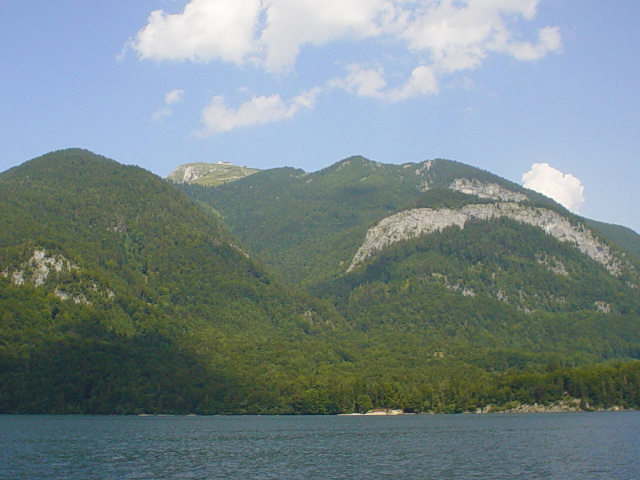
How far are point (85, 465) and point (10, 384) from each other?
10898 cm

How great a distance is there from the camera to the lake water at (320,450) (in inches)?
3273

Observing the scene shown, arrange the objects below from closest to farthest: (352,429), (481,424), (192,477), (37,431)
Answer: (192,477) → (37,431) → (352,429) → (481,424)

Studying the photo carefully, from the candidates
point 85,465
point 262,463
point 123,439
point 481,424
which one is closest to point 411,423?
point 481,424

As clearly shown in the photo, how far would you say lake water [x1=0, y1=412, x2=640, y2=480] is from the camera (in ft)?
273

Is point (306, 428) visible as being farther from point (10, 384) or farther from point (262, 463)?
point (10, 384)

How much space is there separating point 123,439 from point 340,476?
168ft

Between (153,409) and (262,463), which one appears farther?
(153,409)

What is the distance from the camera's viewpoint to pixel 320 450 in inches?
4205

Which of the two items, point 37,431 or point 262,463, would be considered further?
point 37,431

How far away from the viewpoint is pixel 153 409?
7657 inches

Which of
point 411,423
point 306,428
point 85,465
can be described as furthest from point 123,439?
point 411,423

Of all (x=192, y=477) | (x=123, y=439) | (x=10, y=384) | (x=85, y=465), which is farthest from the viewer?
(x=10, y=384)

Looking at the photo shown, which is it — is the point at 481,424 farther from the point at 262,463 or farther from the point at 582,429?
the point at 262,463

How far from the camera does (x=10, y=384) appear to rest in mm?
185375
